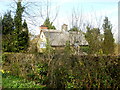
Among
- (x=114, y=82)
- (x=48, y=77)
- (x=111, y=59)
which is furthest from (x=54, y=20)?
(x=114, y=82)

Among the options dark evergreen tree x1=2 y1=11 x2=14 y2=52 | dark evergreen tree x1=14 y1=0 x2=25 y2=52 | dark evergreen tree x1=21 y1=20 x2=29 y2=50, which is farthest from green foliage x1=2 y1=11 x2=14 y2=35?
dark evergreen tree x1=21 y1=20 x2=29 y2=50

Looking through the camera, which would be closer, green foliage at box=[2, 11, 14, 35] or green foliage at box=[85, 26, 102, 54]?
green foliage at box=[85, 26, 102, 54]

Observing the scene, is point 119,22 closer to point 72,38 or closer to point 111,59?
point 72,38

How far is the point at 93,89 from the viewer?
4.35 metres

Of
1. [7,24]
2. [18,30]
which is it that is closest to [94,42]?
[18,30]

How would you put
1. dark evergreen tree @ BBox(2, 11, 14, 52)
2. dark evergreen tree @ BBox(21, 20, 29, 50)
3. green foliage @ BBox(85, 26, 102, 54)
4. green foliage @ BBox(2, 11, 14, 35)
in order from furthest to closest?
1. dark evergreen tree @ BBox(21, 20, 29, 50)
2. green foliage @ BBox(2, 11, 14, 35)
3. dark evergreen tree @ BBox(2, 11, 14, 52)
4. green foliage @ BBox(85, 26, 102, 54)

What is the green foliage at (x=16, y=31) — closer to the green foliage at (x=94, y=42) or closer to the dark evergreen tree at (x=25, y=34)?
the dark evergreen tree at (x=25, y=34)

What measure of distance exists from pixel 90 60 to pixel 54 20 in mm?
2802

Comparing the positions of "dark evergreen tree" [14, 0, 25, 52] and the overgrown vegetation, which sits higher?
"dark evergreen tree" [14, 0, 25, 52]

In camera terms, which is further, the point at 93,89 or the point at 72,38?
the point at 72,38

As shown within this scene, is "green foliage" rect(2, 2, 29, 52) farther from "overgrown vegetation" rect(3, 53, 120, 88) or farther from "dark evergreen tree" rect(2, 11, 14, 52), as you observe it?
"overgrown vegetation" rect(3, 53, 120, 88)

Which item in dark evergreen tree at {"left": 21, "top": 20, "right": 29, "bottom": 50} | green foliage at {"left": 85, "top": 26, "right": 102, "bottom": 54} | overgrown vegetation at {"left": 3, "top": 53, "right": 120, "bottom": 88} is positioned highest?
dark evergreen tree at {"left": 21, "top": 20, "right": 29, "bottom": 50}

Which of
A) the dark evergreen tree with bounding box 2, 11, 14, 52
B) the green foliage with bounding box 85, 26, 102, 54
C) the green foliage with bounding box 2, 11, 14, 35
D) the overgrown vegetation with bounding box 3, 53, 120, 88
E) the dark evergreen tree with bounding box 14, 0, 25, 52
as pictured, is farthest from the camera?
the dark evergreen tree with bounding box 14, 0, 25, 52

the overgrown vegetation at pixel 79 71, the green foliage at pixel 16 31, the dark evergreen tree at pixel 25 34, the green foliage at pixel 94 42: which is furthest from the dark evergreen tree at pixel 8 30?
the overgrown vegetation at pixel 79 71
